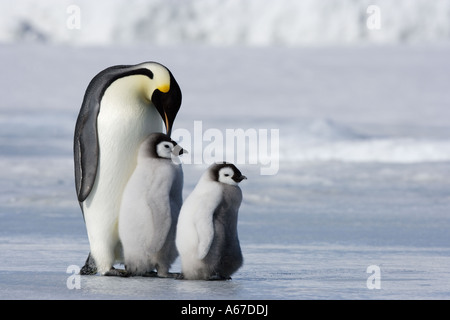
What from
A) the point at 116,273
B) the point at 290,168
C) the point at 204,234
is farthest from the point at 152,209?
the point at 290,168

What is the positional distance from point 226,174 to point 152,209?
0.30 m

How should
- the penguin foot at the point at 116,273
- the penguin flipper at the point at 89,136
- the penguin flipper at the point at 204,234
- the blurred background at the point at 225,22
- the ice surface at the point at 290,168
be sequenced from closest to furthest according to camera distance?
the penguin flipper at the point at 204,234 < the ice surface at the point at 290,168 < the penguin foot at the point at 116,273 < the penguin flipper at the point at 89,136 < the blurred background at the point at 225,22

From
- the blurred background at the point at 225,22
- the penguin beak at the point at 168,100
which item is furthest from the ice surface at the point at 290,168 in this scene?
the blurred background at the point at 225,22

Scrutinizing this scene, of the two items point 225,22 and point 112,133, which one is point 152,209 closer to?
point 112,133

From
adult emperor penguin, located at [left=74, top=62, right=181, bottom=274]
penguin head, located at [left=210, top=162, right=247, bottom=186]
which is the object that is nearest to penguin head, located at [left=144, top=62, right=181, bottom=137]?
adult emperor penguin, located at [left=74, top=62, right=181, bottom=274]

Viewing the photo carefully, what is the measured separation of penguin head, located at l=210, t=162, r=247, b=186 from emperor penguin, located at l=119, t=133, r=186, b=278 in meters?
0.14

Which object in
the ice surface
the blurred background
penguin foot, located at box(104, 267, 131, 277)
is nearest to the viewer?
the ice surface

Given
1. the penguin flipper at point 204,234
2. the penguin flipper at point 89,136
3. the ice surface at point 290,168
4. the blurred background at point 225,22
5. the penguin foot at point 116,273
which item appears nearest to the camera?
the penguin flipper at point 204,234

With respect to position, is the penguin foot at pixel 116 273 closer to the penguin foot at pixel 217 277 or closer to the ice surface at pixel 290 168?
the ice surface at pixel 290 168

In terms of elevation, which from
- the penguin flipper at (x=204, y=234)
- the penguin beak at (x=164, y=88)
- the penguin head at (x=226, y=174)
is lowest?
the penguin flipper at (x=204, y=234)

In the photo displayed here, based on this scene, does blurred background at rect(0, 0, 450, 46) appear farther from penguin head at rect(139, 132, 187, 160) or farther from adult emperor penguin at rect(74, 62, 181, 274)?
penguin head at rect(139, 132, 187, 160)

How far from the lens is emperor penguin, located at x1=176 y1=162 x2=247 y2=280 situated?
3062 millimetres

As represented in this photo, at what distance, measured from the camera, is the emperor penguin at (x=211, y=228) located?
306 cm

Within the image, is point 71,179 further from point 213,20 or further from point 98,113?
point 213,20
